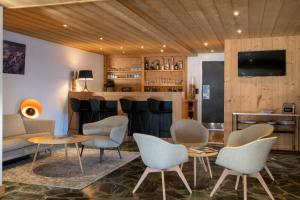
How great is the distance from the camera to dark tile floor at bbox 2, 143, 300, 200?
372 cm

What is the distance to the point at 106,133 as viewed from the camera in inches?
235

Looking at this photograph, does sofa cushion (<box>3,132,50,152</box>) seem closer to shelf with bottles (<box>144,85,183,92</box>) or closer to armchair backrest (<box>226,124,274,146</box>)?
armchair backrest (<box>226,124,274,146</box>)

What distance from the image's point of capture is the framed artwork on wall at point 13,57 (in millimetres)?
6203

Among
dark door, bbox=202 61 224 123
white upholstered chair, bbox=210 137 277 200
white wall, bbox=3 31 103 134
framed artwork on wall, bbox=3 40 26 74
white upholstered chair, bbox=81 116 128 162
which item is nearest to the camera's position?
white upholstered chair, bbox=210 137 277 200

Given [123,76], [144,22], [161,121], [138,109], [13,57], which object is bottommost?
[161,121]

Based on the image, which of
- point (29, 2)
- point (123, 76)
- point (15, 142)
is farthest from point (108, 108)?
point (29, 2)

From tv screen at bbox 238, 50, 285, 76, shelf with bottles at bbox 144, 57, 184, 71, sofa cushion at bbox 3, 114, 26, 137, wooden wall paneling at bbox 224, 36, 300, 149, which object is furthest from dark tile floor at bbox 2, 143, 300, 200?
shelf with bottles at bbox 144, 57, 184, 71

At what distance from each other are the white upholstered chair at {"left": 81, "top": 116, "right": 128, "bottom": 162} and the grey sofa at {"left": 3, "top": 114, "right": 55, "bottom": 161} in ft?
2.77

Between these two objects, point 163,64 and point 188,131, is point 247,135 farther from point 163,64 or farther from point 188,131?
point 163,64

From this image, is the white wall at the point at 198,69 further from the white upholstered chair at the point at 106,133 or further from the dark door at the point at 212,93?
the white upholstered chair at the point at 106,133

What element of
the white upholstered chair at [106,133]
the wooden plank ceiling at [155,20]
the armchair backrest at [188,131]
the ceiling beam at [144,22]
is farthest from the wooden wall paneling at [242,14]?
the white upholstered chair at [106,133]

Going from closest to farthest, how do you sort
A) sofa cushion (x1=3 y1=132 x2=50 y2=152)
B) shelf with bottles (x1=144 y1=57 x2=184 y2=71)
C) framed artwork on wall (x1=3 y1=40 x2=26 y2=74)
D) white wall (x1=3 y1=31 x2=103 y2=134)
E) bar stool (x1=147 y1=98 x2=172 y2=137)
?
sofa cushion (x1=3 y1=132 x2=50 y2=152), framed artwork on wall (x1=3 y1=40 x2=26 y2=74), white wall (x1=3 y1=31 x2=103 y2=134), bar stool (x1=147 y1=98 x2=172 y2=137), shelf with bottles (x1=144 y1=57 x2=184 y2=71)

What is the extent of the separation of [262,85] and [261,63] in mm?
503

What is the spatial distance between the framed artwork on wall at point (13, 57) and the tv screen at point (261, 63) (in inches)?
190
